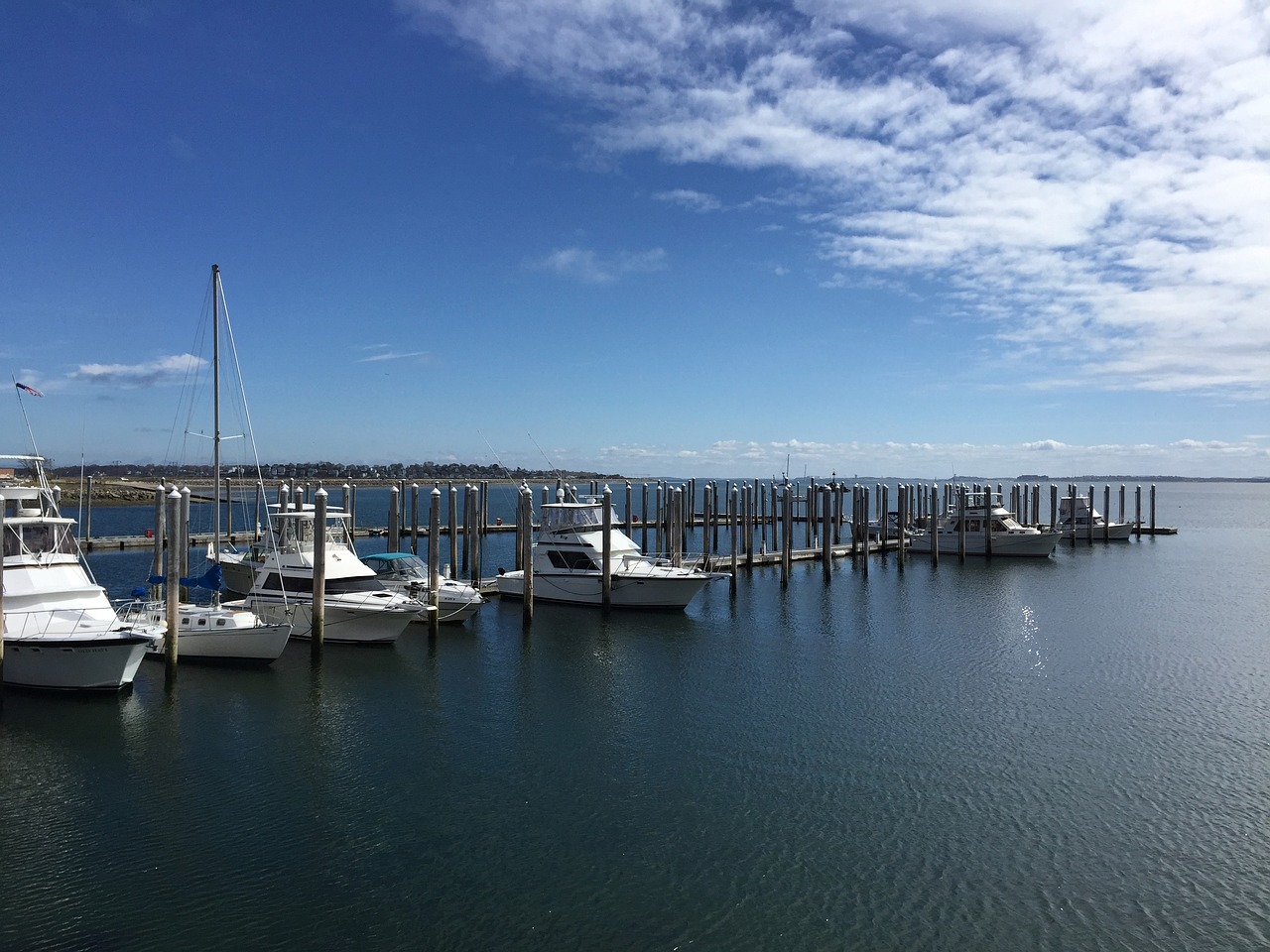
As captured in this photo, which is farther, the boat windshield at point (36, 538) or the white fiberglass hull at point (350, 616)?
the white fiberglass hull at point (350, 616)

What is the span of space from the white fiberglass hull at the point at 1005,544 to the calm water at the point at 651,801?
3125 centimetres

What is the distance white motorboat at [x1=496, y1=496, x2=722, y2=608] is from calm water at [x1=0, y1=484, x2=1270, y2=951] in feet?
20.5

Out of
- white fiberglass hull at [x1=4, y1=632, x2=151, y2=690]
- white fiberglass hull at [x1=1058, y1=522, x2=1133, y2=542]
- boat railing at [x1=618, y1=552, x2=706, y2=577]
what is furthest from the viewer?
white fiberglass hull at [x1=1058, y1=522, x2=1133, y2=542]

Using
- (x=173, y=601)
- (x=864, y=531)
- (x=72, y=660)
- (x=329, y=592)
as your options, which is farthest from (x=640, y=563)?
(x=864, y=531)

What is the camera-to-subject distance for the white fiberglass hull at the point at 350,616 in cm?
2888

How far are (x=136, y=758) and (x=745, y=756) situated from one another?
13252 millimetres

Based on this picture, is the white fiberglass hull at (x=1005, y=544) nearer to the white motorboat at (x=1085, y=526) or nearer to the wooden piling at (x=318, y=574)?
the white motorboat at (x=1085, y=526)

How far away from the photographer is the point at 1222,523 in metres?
109

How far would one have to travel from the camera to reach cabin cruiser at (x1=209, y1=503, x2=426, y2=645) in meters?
29.0

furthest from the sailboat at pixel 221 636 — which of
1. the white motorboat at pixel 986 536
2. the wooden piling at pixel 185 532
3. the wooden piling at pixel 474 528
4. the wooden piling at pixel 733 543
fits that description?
the white motorboat at pixel 986 536

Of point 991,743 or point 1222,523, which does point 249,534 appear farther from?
point 1222,523

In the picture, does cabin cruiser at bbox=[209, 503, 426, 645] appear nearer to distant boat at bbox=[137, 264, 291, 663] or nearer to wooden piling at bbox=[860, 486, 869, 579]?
distant boat at bbox=[137, 264, 291, 663]

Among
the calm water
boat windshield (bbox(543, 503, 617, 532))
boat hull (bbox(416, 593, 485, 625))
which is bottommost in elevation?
the calm water

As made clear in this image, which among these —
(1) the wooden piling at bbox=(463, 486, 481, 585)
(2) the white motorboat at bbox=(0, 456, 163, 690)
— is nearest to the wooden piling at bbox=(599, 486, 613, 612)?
(1) the wooden piling at bbox=(463, 486, 481, 585)
